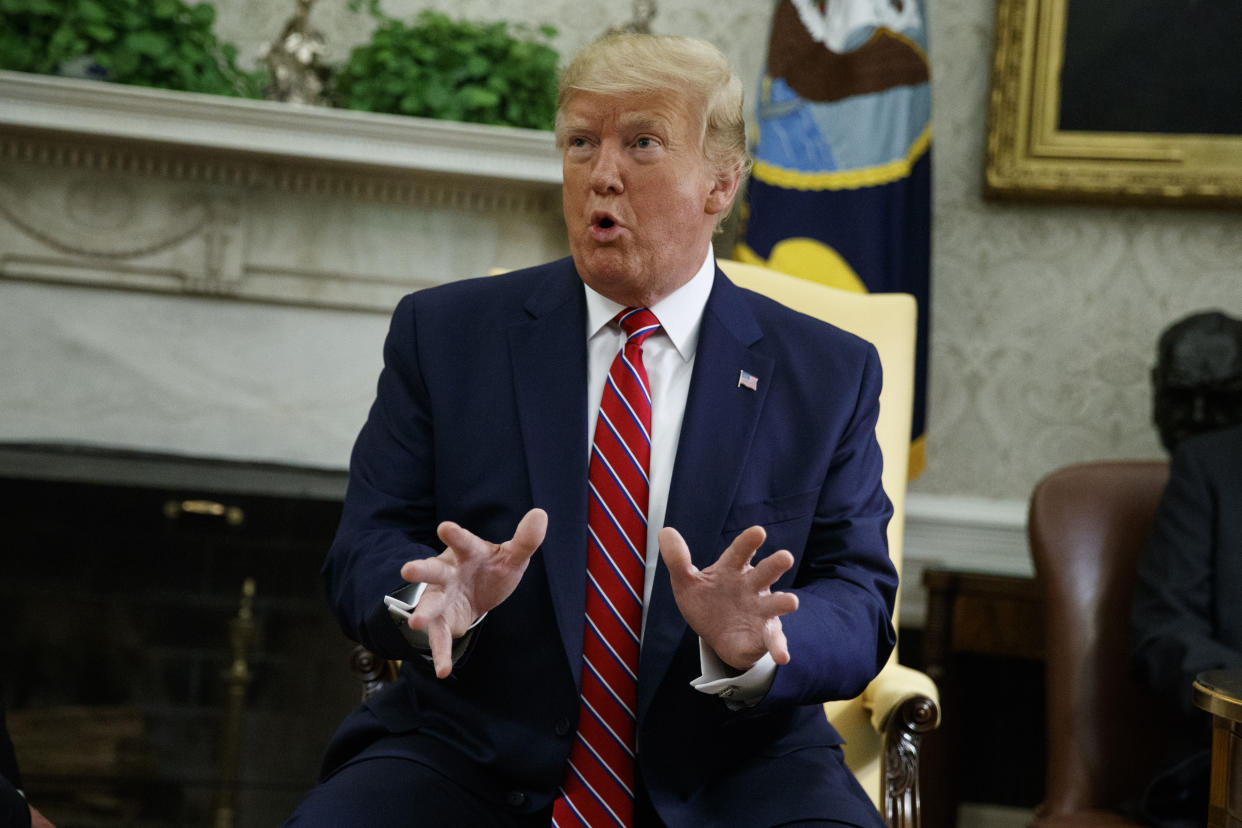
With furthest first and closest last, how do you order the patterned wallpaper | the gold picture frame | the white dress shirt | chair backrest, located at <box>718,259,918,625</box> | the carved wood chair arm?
the patterned wallpaper → the gold picture frame → chair backrest, located at <box>718,259,918,625</box> → the carved wood chair arm → the white dress shirt

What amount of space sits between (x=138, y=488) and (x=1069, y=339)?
2.53 m

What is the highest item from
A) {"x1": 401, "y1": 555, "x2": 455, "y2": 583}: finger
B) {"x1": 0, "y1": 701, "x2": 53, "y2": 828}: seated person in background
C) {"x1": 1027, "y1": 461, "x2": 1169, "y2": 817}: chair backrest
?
{"x1": 401, "y1": 555, "x2": 455, "y2": 583}: finger

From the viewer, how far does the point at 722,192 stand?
1.63 metres

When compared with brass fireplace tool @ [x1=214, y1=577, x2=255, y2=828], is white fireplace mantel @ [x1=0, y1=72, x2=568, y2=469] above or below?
above

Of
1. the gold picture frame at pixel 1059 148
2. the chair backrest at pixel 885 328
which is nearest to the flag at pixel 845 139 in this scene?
the gold picture frame at pixel 1059 148

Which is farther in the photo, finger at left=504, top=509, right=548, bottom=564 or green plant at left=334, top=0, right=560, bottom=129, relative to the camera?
green plant at left=334, top=0, right=560, bottom=129

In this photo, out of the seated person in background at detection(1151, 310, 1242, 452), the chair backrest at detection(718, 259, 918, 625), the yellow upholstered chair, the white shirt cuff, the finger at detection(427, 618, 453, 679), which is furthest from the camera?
the seated person in background at detection(1151, 310, 1242, 452)

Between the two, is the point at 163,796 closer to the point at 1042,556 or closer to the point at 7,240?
the point at 7,240

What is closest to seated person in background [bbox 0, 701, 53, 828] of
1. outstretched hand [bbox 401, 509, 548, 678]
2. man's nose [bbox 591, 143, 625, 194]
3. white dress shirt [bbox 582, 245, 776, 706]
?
outstretched hand [bbox 401, 509, 548, 678]

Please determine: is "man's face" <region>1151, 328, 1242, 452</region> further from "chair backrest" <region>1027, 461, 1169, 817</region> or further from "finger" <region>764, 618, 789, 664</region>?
"finger" <region>764, 618, 789, 664</region>

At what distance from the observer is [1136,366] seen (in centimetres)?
338

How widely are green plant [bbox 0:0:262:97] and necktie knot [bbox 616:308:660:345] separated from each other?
6.30ft

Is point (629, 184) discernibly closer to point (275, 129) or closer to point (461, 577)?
point (461, 577)

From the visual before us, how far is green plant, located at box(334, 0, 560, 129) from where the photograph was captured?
3.03m
